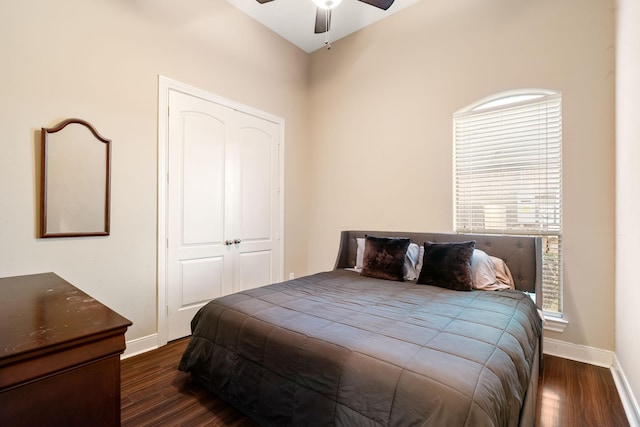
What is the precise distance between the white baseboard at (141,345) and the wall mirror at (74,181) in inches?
38.0

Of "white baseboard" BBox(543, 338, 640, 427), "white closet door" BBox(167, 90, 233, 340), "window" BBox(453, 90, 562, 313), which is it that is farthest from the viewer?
"white closet door" BBox(167, 90, 233, 340)

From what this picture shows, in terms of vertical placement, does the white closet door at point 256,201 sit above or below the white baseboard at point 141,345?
above

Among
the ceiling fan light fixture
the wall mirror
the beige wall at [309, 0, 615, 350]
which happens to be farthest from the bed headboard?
the wall mirror

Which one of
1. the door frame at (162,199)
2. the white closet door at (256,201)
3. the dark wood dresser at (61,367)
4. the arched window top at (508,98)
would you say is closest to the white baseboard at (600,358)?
the arched window top at (508,98)

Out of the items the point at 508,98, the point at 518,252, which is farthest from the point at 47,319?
the point at 508,98

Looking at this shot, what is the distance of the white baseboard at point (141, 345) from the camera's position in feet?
8.07

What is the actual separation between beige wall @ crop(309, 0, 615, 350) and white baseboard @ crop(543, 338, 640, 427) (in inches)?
2.7

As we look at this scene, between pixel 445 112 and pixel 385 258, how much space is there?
1661 millimetres

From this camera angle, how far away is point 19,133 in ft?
6.46

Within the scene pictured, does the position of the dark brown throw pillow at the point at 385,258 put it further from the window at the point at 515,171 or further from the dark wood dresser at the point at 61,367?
the dark wood dresser at the point at 61,367

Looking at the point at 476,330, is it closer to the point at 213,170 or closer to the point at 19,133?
the point at 213,170

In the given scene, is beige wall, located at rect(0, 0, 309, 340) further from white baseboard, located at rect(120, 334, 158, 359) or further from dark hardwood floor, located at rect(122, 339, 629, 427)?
dark hardwood floor, located at rect(122, 339, 629, 427)

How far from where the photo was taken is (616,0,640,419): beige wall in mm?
1688

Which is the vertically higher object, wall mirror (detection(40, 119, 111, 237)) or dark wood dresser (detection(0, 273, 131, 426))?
wall mirror (detection(40, 119, 111, 237))
